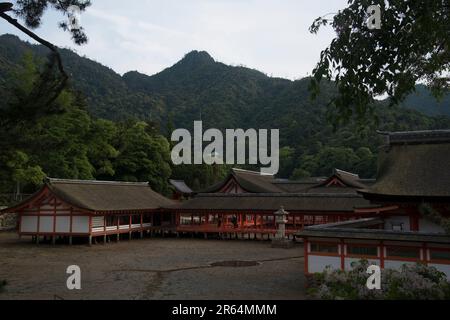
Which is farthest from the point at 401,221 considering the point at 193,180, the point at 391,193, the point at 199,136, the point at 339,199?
the point at 199,136

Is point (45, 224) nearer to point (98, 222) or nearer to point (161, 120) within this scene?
Result: point (98, 222)

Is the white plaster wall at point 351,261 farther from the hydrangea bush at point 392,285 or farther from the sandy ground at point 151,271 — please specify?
the sandy ground at point 151,271

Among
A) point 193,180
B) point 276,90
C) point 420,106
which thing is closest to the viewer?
point 193,180

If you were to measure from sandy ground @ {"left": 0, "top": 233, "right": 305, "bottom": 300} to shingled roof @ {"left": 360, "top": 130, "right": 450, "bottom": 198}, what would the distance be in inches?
184

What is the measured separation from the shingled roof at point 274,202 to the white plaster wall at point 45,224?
9.32 meters

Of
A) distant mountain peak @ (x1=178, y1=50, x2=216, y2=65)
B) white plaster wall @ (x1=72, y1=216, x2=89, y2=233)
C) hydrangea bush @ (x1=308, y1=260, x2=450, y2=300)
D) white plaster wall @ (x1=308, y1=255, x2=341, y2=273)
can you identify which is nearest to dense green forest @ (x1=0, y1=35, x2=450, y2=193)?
distant mountain peak @ (x1=178, y1=50, x2=216, y2=65)

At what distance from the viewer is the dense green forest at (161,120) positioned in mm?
35625

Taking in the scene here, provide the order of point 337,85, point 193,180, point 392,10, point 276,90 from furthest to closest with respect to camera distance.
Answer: point 276,90 < point 193,180 < point 337,85 < point 392,10

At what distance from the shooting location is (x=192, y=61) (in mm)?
141750

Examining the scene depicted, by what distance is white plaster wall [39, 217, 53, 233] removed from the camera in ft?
95.6

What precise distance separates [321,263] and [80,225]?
62.1ft

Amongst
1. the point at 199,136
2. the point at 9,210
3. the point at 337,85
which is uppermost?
the point at 199,136

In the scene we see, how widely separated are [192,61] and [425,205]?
134 meters

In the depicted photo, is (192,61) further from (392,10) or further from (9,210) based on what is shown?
(392,10)
